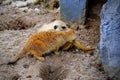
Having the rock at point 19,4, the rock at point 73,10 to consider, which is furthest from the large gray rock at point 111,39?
the rock at point 19,4

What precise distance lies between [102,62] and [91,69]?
0.21 m

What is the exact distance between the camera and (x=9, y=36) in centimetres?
503

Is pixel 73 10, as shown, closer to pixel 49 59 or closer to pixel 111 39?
pixel 49 59

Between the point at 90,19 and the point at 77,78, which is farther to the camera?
the point at 90,19

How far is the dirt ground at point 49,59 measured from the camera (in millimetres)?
4082

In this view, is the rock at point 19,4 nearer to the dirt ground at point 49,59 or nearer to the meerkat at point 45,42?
the dirt ground at point 49,59

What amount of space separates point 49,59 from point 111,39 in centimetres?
100

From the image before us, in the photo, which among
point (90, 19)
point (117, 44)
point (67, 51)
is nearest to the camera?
point (117, 44)

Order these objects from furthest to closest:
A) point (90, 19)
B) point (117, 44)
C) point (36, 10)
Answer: point (36, 10)
point (90, 19)
point (117, 44)

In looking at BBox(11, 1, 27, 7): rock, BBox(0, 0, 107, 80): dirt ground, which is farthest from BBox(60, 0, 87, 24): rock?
BBox(11, 1, 27, 7): rock

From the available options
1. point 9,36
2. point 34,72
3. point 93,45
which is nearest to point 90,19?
point 93,45

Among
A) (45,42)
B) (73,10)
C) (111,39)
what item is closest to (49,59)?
(45,42)

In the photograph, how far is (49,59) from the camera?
4406mm

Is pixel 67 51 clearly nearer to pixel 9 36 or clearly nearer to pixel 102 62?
pixel 102 62
